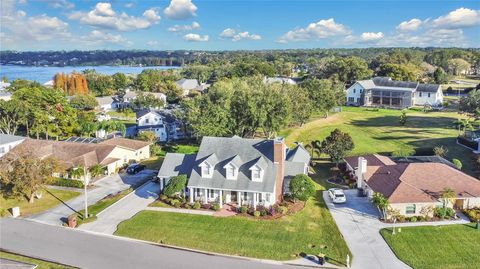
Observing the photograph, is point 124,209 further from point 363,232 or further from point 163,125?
point 163,125

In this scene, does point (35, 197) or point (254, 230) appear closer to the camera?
point (254, 230)

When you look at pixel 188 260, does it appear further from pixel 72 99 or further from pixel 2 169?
pixel 72 99

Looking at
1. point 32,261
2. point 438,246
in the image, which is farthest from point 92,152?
point 438,246

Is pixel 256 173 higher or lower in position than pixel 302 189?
higher

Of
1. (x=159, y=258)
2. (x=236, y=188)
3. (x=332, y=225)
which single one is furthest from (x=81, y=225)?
(x=332, y=225)

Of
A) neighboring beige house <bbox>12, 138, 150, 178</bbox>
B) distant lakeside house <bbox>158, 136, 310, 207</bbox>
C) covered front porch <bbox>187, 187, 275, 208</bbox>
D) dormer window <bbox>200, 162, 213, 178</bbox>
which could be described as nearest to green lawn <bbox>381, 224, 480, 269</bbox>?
covered front porch <bbox>187, 187, 275, 208</bbox>

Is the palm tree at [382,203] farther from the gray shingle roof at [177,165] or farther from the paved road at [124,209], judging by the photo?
the paved road at [124,209]

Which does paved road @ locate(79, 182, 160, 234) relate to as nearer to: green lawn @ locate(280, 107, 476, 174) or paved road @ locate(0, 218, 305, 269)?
paved road @ locate(0, 218, 305, 269)
